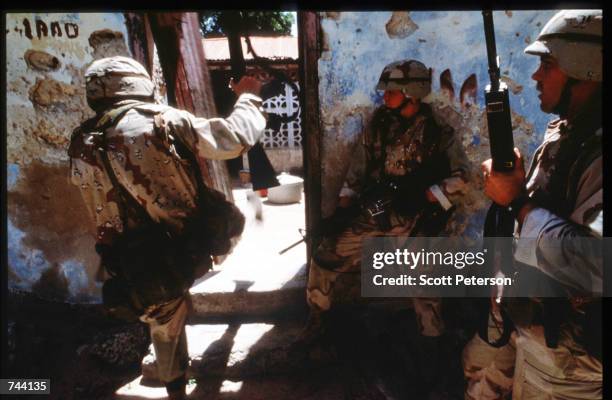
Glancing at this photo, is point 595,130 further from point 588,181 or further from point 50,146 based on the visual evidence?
point 50,146

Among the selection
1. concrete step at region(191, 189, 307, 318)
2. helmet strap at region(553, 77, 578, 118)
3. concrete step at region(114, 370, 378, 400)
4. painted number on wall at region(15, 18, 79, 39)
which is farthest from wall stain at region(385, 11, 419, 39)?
concrete step at region(114, 370, 378, 400)

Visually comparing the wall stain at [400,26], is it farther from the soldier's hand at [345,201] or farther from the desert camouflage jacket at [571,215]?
the desert camouflage jacket at [571,215]

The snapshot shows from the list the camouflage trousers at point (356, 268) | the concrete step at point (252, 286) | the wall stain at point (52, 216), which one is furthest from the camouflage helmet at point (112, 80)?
the concrete step at point (252, 286)

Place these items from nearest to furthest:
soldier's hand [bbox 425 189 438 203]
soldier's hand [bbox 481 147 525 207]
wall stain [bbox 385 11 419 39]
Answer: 1. soldier's hand [bbox 481 147 525 207]
2. soldier's hand [bbox 425 189 438 203]
3. wall stain [bbox 385 11 419 39]

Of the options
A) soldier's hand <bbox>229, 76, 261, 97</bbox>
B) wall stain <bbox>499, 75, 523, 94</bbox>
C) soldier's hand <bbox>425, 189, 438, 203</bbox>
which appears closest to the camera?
soldier's hand <bbox>229, 76, 261, 97</bbox>

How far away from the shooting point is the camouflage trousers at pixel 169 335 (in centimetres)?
233

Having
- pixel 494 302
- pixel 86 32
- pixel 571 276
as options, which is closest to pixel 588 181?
pixel 571 276

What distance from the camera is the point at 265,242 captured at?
4516 millimetres

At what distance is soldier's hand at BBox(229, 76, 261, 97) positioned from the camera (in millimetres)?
2150

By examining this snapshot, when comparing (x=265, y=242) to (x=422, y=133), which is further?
(x=265, y=242)

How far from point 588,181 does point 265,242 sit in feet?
11.8

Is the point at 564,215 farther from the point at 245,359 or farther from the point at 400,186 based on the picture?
the point at 245,359

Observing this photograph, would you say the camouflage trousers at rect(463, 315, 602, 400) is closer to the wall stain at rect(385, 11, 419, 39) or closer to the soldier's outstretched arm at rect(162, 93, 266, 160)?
the soldier's outstretched arm at rect(162, 93, 266, 160)
